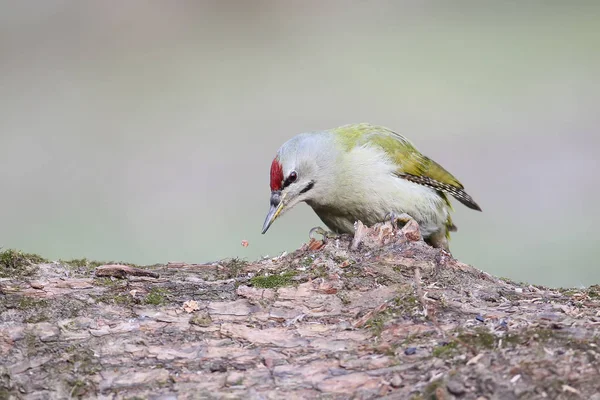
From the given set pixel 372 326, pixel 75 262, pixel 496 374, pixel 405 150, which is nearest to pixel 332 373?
pixel 372 326

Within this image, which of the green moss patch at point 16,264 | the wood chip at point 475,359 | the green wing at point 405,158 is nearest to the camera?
the wood chip at point 475,359

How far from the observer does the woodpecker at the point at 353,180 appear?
500cm

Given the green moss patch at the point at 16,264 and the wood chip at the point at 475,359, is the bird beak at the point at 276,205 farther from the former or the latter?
the wood chip at the point at 475,359

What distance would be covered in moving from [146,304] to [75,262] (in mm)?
729

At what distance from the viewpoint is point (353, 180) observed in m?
5.11

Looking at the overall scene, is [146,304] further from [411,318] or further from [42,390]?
[411,318]

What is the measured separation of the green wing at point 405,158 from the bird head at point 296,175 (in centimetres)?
36

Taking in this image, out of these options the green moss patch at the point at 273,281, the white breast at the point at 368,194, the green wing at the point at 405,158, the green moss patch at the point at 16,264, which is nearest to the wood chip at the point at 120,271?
the green moss patch at the point at 16,264

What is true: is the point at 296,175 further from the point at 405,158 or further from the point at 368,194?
the point at 405,158

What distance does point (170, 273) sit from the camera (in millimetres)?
3668

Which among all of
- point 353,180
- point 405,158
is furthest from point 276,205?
point 405,158

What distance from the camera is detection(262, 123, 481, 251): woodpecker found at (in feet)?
16.4

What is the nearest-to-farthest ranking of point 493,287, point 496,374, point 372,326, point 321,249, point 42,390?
point 496,374 → point 42,390 → point 372,326 → point 493,287 → point 321,249

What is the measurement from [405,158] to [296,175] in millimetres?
1024
